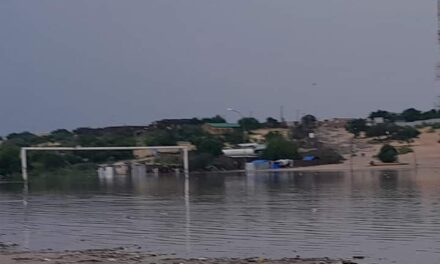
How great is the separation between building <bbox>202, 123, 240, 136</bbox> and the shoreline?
11211 centimetres

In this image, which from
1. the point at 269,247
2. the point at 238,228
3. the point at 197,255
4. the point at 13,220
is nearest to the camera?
the point at 197,255

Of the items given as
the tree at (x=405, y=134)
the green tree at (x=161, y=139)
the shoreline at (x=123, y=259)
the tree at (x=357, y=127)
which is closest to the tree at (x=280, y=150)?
the tree at (x=405, y=134)

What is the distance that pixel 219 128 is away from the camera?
143 metres

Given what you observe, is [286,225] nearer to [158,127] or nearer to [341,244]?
[341,244]

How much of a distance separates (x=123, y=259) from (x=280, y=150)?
291 feet

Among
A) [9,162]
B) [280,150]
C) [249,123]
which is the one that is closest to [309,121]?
[249,123]

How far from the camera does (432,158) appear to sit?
94750 millimetres

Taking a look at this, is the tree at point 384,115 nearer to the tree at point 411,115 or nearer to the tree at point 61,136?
the tree at point 411,115

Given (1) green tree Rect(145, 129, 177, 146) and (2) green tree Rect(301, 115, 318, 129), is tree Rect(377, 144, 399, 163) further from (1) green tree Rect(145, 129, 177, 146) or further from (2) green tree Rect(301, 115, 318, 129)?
(2) green tree Rect(301, 115, 318, 129)

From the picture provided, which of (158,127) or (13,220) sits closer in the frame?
(13,220)

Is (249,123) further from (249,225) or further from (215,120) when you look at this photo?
(249,225)

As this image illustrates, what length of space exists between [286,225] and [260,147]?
8594cm

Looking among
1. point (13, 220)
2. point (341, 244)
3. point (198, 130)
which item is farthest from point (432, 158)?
point (341, 244)

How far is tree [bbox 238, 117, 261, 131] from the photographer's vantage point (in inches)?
5851
